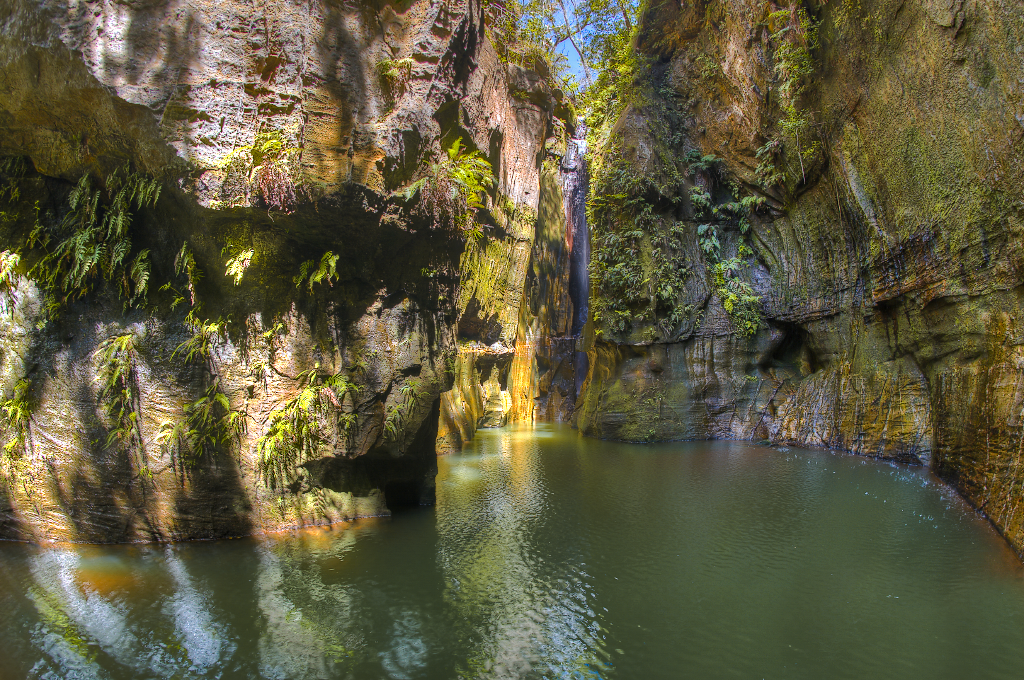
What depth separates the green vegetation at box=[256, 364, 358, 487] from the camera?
17.0 ft

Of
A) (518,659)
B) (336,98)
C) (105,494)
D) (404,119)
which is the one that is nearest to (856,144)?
(404,119)

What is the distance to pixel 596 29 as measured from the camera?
51.8ft

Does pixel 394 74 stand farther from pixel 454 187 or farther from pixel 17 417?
pixel 17 417

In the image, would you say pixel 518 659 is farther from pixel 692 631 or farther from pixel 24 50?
pixel 24 50

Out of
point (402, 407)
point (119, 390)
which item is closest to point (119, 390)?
point (119, 390)

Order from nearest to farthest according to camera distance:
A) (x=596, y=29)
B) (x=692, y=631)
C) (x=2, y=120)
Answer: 1. (x=692, y=631)
2. (x=2, y=120)
3. (x=596, y=29)

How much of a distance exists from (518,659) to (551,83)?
14586mm

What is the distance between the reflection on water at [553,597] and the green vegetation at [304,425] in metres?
0.80

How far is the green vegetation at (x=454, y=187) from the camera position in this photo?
17.6ft

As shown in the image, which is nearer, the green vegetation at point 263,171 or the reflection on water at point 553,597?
the reflection on water at point 553,597

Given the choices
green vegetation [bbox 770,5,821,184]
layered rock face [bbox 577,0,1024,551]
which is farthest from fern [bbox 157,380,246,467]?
green vegetation [bbox 770,5,821,184]

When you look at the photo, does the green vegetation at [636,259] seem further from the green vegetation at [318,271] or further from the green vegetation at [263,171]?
the green vegetation at [263,171]

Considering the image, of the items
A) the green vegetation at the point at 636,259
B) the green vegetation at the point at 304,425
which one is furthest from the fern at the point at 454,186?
the green vegetation at the point at 636,259

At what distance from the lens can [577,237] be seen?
72.3ft
